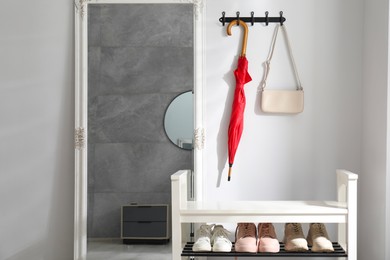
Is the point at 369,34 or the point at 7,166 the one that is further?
the point at 7,166

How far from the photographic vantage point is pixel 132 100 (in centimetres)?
333

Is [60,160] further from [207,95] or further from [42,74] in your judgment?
[207,95]

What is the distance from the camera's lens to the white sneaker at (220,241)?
2.78 metres

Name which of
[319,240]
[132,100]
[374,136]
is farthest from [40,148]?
[374,136]

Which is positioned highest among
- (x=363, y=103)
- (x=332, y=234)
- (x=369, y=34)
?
(x=369, y=34)

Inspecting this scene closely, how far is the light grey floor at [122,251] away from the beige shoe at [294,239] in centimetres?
75

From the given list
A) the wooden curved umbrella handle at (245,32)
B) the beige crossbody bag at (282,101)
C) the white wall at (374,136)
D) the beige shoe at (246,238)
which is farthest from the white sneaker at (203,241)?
the wooden curved umbrella handle at (245,32)

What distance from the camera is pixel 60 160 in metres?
3.43

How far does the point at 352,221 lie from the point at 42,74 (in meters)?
2.03

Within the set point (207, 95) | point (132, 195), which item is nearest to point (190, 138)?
point (207, 95)

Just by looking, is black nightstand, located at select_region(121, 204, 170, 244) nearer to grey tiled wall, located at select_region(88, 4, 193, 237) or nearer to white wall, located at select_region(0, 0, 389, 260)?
grey tiled wall, located at select_region(88, 4, 193, 237)

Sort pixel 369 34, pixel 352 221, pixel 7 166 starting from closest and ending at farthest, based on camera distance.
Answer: pixel 352 221 → pixel 369 34 → pixel 7 166

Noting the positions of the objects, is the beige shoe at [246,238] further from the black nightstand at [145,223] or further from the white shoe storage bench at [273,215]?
the black nightstand at [145,223]

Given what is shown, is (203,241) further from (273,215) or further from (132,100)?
(132,100)
